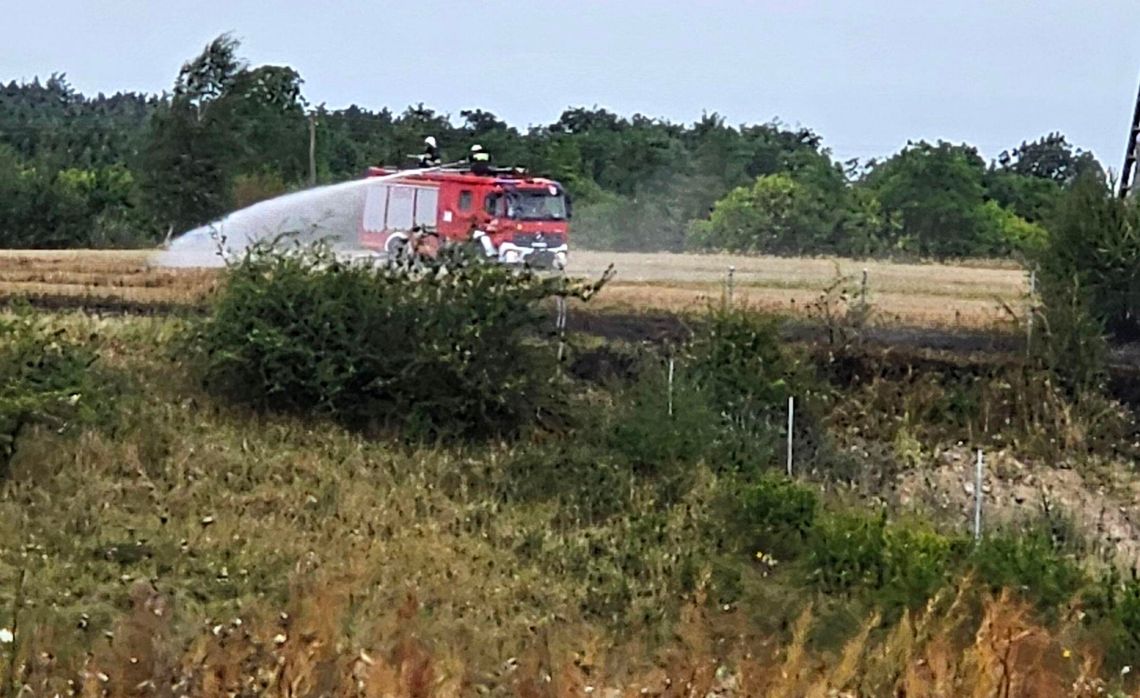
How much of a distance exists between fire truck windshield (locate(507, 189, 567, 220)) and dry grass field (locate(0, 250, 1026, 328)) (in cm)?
187

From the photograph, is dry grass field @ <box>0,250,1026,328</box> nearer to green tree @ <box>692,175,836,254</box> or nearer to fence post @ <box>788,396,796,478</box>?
fence post @ <box>788,396,796,478</box>

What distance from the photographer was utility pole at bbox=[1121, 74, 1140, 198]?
30861mm

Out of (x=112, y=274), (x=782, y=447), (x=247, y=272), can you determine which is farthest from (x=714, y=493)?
(x=112, y=274)

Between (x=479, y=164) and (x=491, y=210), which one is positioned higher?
(x=479, y=164)

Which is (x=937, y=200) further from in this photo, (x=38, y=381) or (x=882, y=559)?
(x=882, y=559)

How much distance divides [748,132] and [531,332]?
59.5 meters

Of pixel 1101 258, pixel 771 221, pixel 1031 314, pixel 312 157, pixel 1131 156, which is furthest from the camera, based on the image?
pixel 771 221

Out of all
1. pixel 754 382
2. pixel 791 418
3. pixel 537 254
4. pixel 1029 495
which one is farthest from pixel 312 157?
pixel 1029 495

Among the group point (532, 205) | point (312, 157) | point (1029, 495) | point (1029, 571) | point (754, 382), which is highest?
point (312, 157)

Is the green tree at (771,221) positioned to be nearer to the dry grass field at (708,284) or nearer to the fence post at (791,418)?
the dry grass field at (708,284)

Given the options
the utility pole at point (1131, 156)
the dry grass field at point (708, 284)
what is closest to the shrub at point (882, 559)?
the dry grass field at point (708, 284)

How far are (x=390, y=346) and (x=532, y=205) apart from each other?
12.6 meters

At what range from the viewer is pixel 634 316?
26.2 meters

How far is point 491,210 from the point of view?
33188mm
